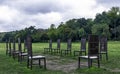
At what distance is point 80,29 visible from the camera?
96.1 meters

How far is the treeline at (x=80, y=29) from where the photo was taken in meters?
89.9

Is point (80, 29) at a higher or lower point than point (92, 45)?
higher

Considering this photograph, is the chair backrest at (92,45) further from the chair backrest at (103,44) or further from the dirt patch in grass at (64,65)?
the chair backrest at (103,44)

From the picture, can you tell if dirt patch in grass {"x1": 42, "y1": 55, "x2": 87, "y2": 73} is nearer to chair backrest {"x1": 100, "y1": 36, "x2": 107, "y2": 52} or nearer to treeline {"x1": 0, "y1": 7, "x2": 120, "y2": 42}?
chair backrest {"x1": 100, "y1": 36, "x2": 107, "y2": 52}

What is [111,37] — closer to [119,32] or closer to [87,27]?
[119,32]

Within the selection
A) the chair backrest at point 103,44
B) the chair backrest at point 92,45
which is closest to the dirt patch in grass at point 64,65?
the chair backrest at point 92,45

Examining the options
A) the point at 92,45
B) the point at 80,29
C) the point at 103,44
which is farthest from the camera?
the point at 80,29

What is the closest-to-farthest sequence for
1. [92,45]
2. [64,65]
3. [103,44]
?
1. [92,45]
2. [64,65]
3. [103,44]

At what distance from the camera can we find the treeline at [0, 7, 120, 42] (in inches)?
3538

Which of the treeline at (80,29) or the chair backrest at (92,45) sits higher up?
the treeline at (80,29)

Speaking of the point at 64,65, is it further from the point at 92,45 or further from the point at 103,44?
the point at 103,44

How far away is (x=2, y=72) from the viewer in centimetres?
1175

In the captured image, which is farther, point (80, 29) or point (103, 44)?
point (80, 29)

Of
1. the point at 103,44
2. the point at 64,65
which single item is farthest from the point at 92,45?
the point at 103,44
